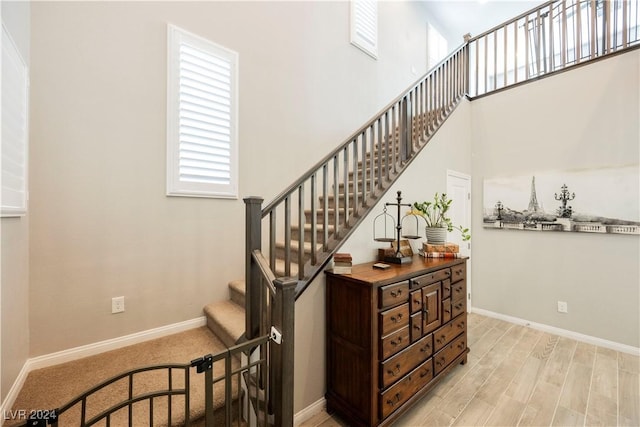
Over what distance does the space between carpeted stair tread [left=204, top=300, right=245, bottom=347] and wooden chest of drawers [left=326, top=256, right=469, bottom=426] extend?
734 mm

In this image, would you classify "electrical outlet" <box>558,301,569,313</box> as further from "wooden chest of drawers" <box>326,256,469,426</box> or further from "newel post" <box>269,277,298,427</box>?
"newel post" <box>269,277,298,427</box>

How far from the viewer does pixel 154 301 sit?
2.37 m

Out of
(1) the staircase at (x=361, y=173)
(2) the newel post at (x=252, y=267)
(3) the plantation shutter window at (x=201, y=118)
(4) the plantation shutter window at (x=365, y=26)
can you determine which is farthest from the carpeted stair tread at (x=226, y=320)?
(4) the plantation shutter window at (x=365, y=26)

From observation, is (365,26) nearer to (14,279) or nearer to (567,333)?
(14,279)

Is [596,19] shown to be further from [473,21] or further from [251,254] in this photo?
[251,254]

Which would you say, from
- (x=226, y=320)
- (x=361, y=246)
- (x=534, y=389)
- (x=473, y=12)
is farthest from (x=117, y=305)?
(x=473, y=12)

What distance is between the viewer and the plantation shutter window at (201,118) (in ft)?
8.00

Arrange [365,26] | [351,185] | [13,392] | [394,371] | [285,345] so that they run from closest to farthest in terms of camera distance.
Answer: [285,345] → [13,392] → [394,371] → [351,185] → [365,26]

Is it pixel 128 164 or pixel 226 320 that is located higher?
pixel 128 164

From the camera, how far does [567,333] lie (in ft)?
10.7

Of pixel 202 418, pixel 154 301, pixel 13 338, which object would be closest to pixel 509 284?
pixel 202 418

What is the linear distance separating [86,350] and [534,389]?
3.70 m

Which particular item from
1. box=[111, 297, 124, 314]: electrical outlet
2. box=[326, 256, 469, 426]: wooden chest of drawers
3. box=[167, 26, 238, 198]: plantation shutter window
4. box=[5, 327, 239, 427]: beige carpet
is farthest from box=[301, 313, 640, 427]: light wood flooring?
box=[167, 26, 238, 198]: plantation shutter window

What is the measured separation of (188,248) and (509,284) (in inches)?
164
